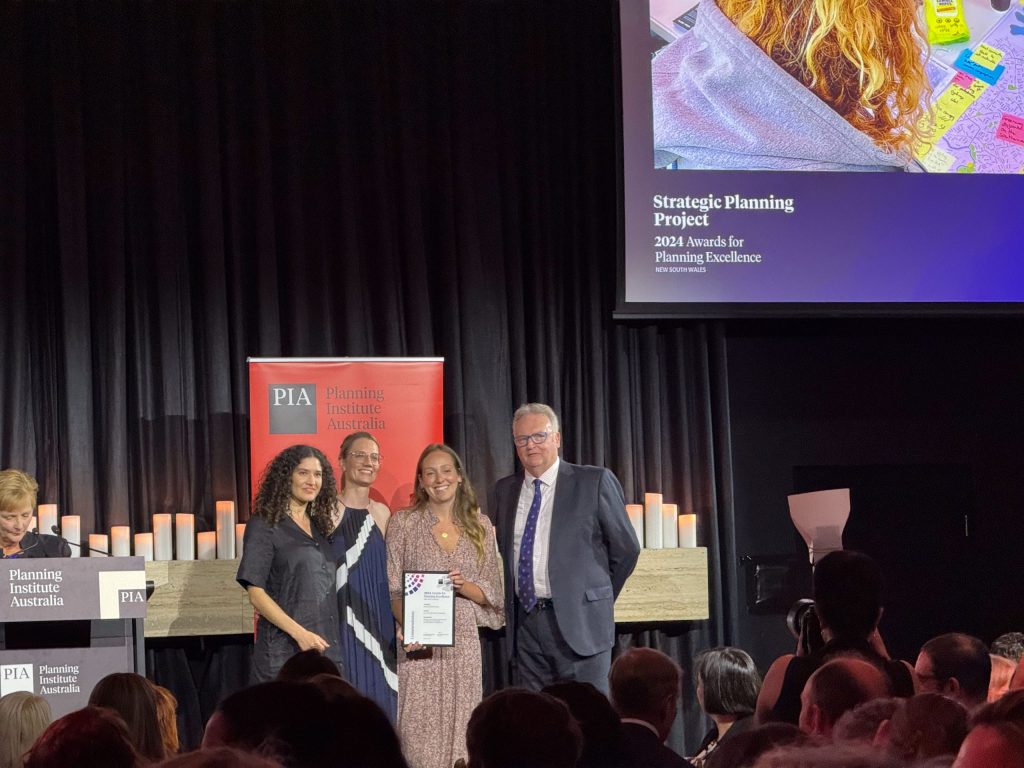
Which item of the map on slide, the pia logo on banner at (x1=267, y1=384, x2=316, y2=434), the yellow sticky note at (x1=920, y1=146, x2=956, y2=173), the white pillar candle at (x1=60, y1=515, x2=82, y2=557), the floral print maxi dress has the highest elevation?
the map on slide

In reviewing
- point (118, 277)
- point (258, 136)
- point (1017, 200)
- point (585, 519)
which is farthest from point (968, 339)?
point (118, 277)

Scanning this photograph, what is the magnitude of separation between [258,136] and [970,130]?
11.3 feet

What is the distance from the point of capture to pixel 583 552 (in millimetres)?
4816

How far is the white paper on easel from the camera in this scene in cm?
349

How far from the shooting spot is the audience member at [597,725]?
187 centimetres

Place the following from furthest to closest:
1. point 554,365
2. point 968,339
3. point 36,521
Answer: point 968,339 < point 554,365 < point 36,521

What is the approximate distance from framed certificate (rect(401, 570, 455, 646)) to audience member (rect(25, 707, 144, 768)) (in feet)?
10.5

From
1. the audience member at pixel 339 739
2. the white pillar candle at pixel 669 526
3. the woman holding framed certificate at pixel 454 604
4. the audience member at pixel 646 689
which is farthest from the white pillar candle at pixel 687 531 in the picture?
the audience member at pixel 339 739

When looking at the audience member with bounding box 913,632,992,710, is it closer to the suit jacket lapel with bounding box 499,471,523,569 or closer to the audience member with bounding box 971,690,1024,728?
the audience member with bounding box 971,690,1024,728

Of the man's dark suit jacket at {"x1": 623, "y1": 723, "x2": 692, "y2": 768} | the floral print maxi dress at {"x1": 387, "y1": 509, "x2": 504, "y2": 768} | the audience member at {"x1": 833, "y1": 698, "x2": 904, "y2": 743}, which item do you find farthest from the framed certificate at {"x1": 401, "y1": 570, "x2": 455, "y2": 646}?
the audience member at {"x1": 833, "y1": 698, "x2": 904, "y2": 743}

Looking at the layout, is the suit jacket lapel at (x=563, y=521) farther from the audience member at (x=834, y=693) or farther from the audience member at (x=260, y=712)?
the audience member at (x=260, y=712)

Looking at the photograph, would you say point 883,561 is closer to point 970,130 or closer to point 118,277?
point 970,130

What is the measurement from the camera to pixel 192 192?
6.17m

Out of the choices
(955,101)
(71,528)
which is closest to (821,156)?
(955,101)
